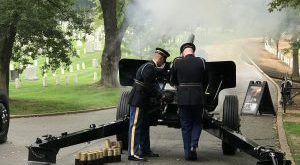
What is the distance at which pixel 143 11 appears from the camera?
16.5 meters

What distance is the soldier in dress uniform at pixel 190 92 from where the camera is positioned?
31.5ft

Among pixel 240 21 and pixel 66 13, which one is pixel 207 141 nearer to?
pixel 240 21

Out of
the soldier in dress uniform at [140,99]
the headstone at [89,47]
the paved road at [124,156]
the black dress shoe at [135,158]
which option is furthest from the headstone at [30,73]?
the black dress shoe at [135,158]

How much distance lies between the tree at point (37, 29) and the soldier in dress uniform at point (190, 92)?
1035 cm

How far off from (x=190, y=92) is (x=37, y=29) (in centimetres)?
1168

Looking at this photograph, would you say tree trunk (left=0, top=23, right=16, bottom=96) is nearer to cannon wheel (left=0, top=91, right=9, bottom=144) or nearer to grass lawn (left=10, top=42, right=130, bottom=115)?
grass lawn (left=10, top=42, right=130, bottom=115)

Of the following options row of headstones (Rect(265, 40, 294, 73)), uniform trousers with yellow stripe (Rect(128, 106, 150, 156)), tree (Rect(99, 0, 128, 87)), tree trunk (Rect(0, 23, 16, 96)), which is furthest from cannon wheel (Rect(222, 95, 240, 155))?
row of headstones (Rect(265, 40, 294, 73))

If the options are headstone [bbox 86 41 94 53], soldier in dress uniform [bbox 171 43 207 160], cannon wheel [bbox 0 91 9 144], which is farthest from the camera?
headstone [bbox 86 41 94 53]

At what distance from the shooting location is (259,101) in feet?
58.6

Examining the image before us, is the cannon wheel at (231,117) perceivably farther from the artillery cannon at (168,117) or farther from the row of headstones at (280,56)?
the row of headstones at (280,56)

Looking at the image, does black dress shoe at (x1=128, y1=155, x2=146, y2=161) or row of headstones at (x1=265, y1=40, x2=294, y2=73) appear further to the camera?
row of headstones at (x1=265, y1=40, x2=294, y2=73)

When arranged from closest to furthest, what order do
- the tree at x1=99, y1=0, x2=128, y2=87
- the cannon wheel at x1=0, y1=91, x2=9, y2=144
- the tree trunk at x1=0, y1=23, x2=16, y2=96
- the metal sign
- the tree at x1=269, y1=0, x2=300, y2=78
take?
1. the cannon wheel at x1=0, y1=91, x2=9, y2=144
2. the metal sign
3. the tree at x1=269, y1=0, x2=300, y2=78
4. the tree trunk at x1=0, y1=23, x2=16, y2=96
5. the tree at x1=99, y1=0, x2=128, y2=87

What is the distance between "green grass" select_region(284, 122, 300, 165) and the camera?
34.1ft

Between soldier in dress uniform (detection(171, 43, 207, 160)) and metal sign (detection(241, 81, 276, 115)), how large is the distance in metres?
8.29
